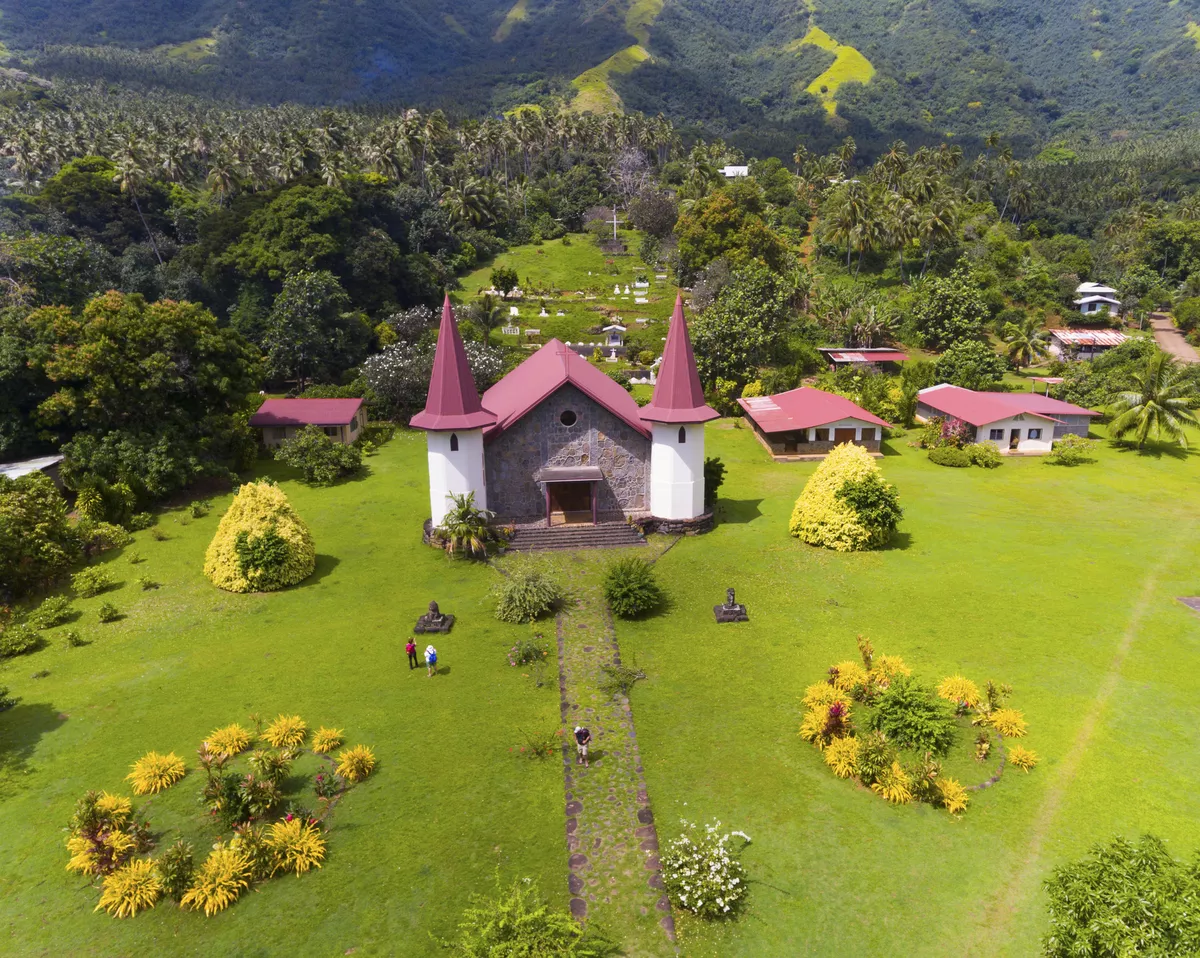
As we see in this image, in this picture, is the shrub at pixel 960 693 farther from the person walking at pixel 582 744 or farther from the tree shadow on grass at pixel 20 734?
the tree shadow on grass at pixel 20 734

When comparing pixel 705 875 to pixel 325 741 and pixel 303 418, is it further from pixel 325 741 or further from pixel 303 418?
pixel 303 418

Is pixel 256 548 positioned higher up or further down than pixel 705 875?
higher up

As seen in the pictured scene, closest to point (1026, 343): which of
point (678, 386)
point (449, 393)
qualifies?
point (678, 386)

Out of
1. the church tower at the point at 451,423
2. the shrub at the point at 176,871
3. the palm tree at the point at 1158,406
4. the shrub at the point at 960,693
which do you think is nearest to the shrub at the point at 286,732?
the shrub at the point at 176,871

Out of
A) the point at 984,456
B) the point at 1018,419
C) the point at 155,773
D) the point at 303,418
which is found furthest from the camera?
the point at 1018,419

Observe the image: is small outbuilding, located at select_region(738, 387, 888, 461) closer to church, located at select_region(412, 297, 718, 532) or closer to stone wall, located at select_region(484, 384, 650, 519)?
church, located at select_region(412, 297, 718, 532)

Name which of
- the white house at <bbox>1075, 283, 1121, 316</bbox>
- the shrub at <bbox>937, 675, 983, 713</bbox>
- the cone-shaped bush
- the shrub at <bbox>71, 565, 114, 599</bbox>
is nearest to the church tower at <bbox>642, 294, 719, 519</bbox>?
the shrub at <bbox>937, 675, 983, 713</bbox>
